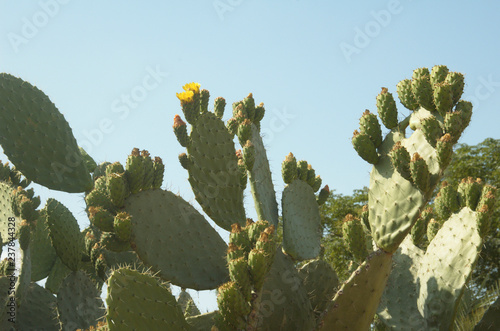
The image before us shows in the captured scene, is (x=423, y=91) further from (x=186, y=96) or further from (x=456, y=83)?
(x=186, y=96)

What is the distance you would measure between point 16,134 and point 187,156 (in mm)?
1020

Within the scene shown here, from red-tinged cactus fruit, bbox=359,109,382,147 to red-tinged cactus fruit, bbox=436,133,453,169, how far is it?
395 mm

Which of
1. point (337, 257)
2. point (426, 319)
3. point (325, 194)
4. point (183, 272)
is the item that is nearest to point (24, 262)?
point (183, 272)

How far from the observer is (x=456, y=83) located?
2545mm

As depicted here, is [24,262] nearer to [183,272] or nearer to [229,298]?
[183,272]

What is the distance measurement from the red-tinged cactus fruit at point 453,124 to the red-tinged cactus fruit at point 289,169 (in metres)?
1.20

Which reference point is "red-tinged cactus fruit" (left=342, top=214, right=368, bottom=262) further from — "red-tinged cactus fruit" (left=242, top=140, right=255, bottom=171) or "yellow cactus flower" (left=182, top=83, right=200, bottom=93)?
"yellow cactus flower" (left=182, top=83, right=200, bottom=93)

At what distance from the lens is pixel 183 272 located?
2.83 metres

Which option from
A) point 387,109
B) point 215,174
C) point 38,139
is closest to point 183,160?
point 215,174

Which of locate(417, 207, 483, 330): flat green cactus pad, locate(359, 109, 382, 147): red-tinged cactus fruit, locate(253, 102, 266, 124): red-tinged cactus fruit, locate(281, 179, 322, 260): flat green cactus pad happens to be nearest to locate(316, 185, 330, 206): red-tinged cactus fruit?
locate(281, 179, 322, 260): flat green cactus pad

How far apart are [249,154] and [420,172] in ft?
3.79

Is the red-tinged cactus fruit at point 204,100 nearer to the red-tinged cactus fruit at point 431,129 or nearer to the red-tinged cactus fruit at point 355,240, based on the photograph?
the red-tinged cactus fruit at point 355,240

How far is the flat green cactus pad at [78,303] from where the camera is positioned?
312 centimetres

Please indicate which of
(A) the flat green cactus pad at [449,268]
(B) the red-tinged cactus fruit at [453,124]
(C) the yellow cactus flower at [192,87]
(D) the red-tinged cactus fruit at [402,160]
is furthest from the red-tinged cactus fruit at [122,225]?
(A) the flat green cactus pad at [449,268]
